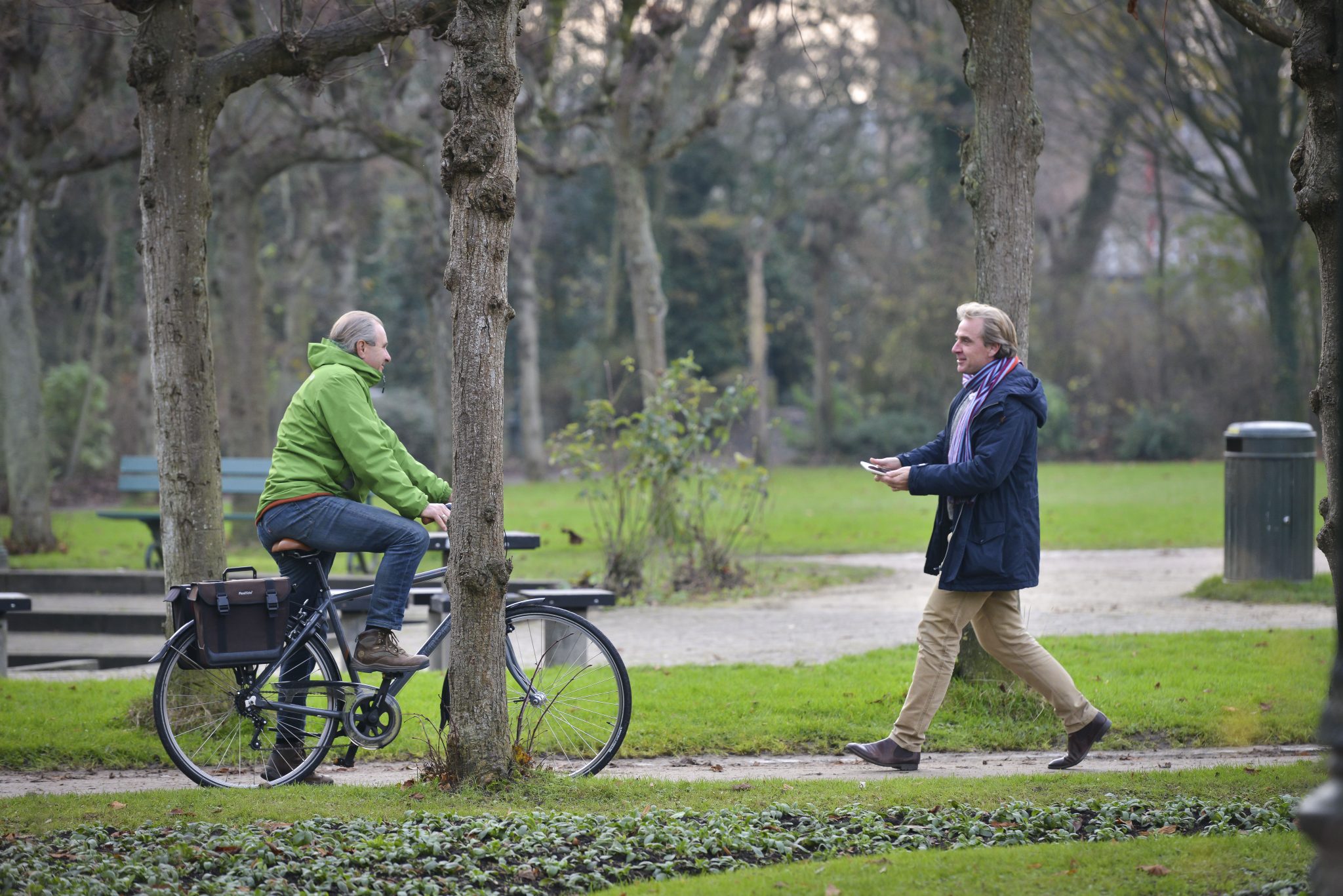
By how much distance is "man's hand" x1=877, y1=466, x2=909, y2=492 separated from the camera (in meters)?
6.05

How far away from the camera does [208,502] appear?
22.9 feet

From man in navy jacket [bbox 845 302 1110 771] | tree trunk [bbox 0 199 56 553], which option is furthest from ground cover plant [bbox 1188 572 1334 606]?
tree trunk [bbox 0 199 56 553]

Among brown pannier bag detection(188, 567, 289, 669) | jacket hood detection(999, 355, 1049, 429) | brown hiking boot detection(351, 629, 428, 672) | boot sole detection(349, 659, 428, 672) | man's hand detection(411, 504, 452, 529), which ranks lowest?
boot sole detection(349, 659, 428, 672)

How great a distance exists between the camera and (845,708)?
7.34 metres

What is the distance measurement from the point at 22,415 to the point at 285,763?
1214 cm

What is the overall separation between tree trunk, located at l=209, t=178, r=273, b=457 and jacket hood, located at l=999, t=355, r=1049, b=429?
13.2 metres

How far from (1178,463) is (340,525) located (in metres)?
27.0

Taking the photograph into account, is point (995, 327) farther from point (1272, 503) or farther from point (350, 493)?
point (1272, 503)

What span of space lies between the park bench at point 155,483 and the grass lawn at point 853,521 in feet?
2.13

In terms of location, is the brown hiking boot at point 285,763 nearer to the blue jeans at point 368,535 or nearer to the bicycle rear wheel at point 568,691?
the blue jeans at point 368,535

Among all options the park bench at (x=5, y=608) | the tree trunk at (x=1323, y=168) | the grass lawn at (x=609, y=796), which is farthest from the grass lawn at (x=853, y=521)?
the tree trunk at (x=1323, y=168)

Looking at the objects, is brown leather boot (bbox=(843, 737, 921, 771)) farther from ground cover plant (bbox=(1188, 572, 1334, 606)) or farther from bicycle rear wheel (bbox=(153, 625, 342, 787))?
ground cover plant (bbox=(1188, 572, 1334, 606))

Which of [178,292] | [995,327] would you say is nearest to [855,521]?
[995,327]

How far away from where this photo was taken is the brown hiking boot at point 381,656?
5.89m
